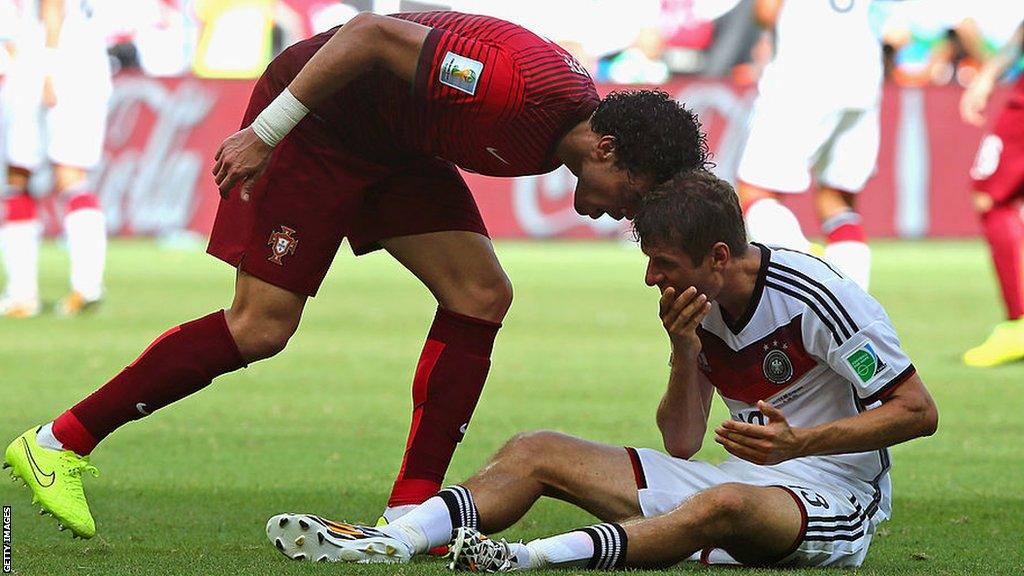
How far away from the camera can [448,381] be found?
4867 mm

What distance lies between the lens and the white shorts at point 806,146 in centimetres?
868

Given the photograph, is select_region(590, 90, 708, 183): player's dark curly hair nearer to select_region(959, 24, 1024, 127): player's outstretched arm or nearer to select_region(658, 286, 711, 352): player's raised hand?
select_region(658, 286, 711, 352): player's raised hand

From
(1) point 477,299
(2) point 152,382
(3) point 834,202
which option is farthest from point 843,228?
(2) point 152,382

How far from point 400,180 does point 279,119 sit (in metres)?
0.54

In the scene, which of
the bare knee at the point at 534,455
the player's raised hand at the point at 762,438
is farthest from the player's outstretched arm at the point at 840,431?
the bare knee at the point at 534,455

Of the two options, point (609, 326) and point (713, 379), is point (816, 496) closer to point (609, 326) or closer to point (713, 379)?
point (713, 379)

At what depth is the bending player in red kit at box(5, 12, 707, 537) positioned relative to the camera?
Answer: 438 centimetres

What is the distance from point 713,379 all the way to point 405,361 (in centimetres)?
461

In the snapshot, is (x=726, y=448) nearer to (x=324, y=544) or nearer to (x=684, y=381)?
(x=684, y=381)

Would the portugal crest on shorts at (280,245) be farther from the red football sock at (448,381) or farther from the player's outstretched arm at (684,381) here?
the player's outstretched arm at (684,381)

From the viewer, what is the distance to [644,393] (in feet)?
25.5

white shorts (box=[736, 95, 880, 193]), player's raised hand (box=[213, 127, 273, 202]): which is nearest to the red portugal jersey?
player's raised hand (box=[213, 127, 273, 202])

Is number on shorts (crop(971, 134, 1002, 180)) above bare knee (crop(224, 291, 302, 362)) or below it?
above

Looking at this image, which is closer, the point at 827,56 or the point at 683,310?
the point at 683,310
